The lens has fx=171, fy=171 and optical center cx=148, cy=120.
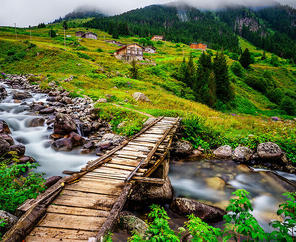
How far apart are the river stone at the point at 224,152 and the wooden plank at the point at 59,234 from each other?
9.76 m

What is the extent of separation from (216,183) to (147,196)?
166 inches

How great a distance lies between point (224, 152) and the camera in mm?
11180

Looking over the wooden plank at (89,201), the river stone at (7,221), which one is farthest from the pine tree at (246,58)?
the river stone at (7,221)

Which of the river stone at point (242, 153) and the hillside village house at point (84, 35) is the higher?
the hillside village house at point (84, 35)

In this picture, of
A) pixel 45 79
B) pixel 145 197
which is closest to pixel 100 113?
pixel 145 197

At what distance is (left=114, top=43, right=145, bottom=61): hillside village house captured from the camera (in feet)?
186

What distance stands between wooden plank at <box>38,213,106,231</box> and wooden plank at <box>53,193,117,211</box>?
1.19 ft

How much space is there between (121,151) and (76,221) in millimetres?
4003

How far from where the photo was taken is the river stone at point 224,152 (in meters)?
11.1

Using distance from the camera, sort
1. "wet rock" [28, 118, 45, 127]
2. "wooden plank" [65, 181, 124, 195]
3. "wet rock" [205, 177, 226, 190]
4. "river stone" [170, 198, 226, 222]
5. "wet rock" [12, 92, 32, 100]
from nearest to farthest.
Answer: "wooden plank" [65, 181, 124, 195]
"river stone" [170, 198, 226, 222]
"wet rock" [205, 177, 226, 190]
"wet rock" [28, 118, 45, 127]
"wet rock" [12, 92, 32, 100]

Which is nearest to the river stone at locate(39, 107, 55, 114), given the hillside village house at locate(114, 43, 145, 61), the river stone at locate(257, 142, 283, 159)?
the river stone at locate(257, 142, 283, 159)

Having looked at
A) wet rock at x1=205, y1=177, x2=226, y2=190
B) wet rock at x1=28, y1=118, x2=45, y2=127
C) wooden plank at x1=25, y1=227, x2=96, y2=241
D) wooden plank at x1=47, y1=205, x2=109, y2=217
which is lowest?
wet rock at x1=205, y1=177, x2=226, y2=190

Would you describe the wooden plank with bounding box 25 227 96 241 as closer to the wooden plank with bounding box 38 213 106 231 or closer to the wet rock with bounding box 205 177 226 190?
the wooden plank with bounding box 38 213 106 231

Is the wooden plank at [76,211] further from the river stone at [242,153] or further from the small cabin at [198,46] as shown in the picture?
the small cabin at [198,46]
